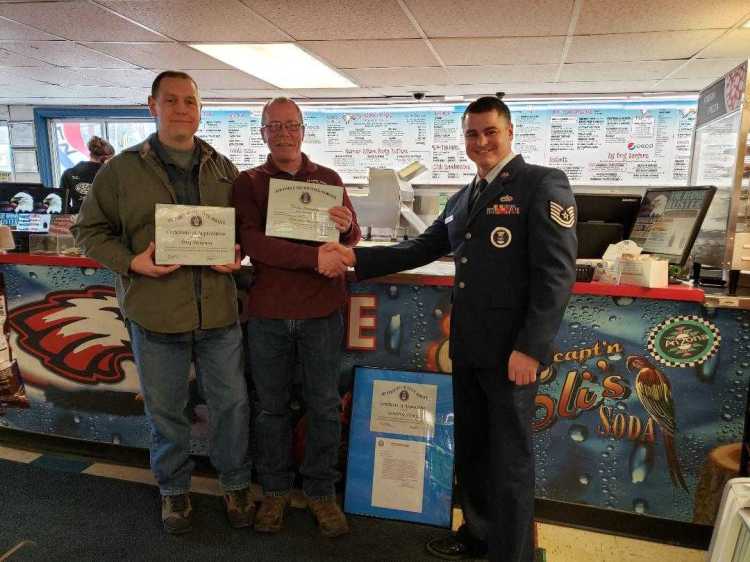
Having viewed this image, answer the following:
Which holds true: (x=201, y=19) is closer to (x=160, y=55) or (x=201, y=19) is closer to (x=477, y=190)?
(x=160, y=55)

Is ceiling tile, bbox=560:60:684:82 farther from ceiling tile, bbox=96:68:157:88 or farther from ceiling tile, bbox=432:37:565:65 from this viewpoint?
ceiling tile, bbox=96:68:157:88

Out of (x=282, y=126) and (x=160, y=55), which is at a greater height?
(x=160, y=55)

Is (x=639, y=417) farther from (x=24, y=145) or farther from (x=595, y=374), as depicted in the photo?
(x=24, y=145)

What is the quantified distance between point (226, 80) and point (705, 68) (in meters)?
4.87

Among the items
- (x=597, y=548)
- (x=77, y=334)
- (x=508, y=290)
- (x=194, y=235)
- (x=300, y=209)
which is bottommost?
(x=597, y=548)

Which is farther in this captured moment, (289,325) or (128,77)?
(128,77)

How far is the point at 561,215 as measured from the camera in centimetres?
156

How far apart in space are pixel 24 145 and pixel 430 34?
692 centimetres

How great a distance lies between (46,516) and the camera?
2291 millimetres

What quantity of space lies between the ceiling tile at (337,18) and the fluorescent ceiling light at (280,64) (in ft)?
1.69

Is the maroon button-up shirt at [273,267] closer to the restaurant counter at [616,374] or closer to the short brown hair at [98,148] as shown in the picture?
the restaurant counter at [616,374]

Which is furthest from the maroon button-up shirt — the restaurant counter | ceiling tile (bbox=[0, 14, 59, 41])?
ceiling tile (bbox=[0, 14, 59, 41])

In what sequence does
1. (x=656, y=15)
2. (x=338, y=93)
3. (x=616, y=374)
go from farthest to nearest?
(x=338, y=93) → (x=656, y=15) → (x=616, y=374)

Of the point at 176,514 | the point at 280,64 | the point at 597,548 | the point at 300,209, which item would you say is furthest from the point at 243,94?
the point at 597,548
